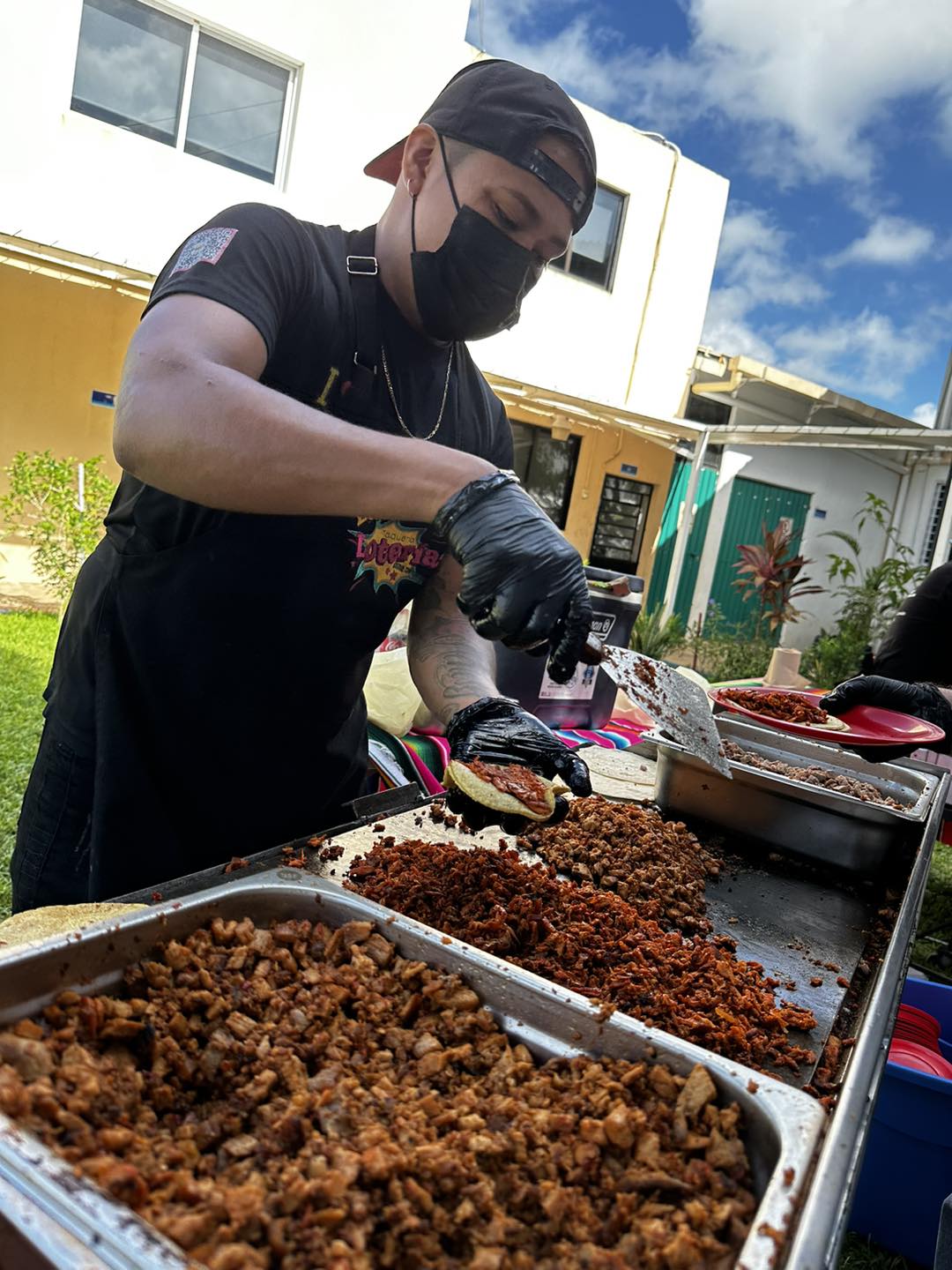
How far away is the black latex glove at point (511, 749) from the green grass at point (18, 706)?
104 inches

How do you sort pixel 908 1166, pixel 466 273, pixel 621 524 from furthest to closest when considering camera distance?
1. pixel 621 524
2. pixel 908 1166
3. pixel 466 273

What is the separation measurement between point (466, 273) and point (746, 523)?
1171 centimetres

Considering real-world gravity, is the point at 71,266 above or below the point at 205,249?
above

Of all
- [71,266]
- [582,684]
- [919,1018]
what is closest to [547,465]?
[71,266]

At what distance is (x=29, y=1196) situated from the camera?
0.66 meters

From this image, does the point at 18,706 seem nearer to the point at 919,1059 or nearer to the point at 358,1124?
the point at 919,1059

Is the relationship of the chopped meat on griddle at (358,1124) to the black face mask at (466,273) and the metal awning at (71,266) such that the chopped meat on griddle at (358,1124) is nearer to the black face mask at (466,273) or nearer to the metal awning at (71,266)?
A: the black face mask at (466,273)

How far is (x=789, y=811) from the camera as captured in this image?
2152mm

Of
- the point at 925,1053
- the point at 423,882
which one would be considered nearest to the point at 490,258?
the point at 423,882

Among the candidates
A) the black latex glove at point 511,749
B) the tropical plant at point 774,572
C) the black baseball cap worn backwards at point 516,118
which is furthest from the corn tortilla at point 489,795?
the tropical plant at point 774,572

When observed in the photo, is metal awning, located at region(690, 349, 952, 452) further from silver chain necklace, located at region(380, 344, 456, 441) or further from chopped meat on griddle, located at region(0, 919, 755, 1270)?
chopped meat on griddle, located at region(0, 919, 755, 1270)

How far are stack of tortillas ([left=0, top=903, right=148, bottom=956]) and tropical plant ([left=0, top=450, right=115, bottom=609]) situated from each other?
6.50 metres

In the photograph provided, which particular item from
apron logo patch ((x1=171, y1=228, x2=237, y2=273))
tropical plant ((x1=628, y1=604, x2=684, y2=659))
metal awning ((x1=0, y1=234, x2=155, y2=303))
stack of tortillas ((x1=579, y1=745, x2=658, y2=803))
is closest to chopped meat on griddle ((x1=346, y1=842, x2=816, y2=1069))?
stack of tortillas ((x1=579, y1=745, x2=658, y2=803))

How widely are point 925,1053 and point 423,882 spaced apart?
76.0 inches
